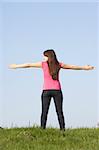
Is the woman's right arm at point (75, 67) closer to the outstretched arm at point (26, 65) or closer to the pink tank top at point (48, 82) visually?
the pink tank top at point (48, 82)

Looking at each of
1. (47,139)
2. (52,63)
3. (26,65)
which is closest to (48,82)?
(52,63)

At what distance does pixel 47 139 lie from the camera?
11.0 meters

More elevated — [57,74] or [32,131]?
[57,74]

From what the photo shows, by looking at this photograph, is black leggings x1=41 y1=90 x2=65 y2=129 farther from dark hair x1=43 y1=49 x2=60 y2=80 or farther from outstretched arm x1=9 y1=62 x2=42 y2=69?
outstretched arm x1=9 y1=62 x2=42 y2=69

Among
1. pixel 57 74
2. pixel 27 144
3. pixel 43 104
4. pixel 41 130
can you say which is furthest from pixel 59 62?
pixel 27 144

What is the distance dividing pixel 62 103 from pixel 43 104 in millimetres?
514

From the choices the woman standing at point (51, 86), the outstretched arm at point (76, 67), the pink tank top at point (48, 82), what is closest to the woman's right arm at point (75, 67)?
the outstretched arm at point (76, 67)

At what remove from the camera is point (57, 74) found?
12.9 meters

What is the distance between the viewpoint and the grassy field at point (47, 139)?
10.3 m

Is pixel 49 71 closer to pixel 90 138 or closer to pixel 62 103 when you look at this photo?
pixel 62 103

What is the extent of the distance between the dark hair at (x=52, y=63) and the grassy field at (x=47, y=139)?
1.55m

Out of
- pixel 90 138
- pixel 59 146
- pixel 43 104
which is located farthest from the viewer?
pixel 43 104

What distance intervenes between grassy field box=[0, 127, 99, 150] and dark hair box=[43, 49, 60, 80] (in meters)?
1.55

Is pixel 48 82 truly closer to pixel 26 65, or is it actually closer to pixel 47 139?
pixel 26 65
